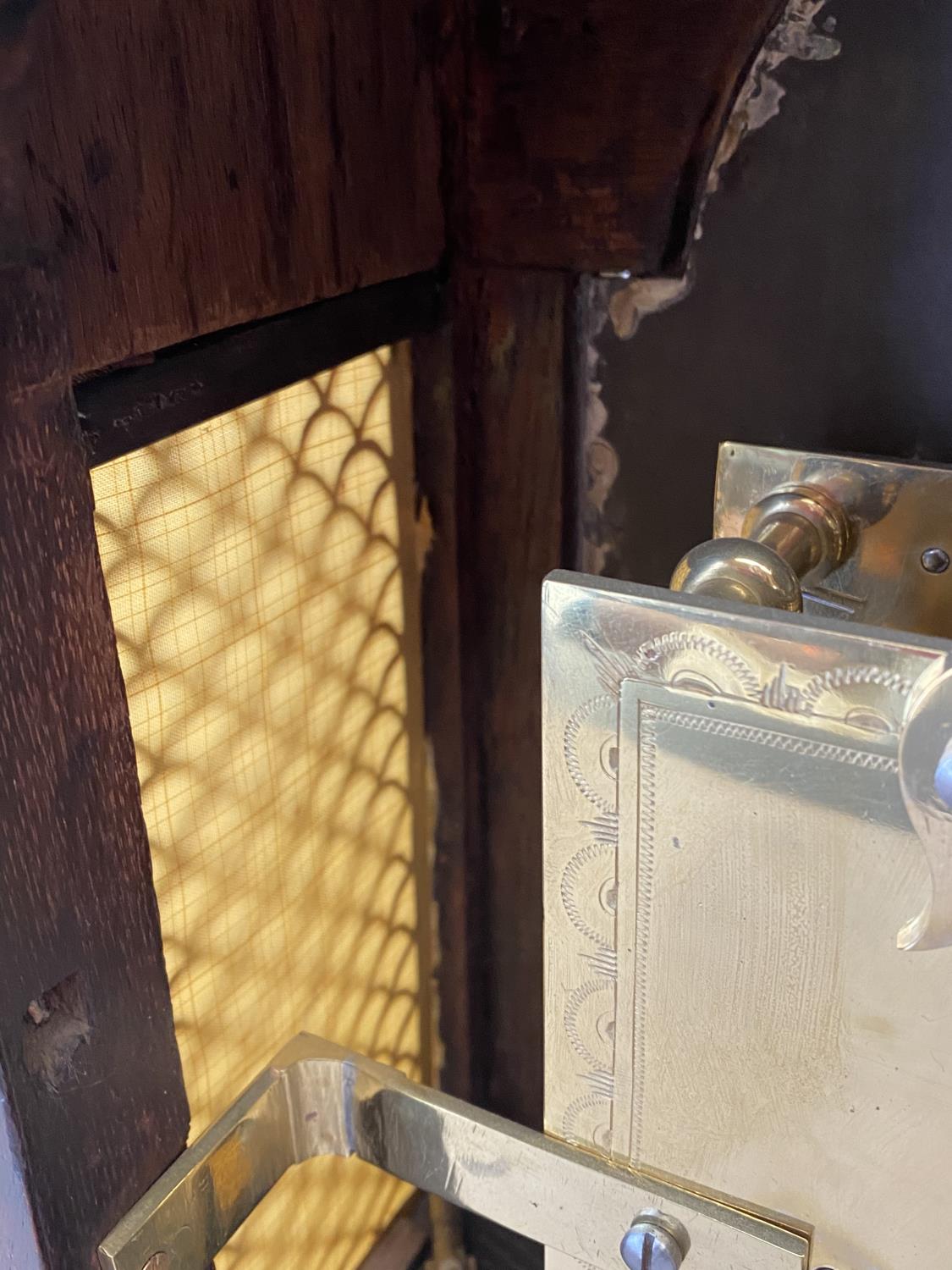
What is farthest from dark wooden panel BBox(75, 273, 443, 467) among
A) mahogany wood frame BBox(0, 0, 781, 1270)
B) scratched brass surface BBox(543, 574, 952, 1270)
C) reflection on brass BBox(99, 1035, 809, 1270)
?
reflection on brass BBox(99, 1035, 809, 1270)

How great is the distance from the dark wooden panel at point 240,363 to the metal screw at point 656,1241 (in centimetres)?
35

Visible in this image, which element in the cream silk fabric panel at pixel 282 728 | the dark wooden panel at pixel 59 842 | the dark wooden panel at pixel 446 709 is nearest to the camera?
the dark wooden panel at pixel 59 842

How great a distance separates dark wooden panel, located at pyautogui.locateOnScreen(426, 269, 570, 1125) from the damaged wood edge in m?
0.01

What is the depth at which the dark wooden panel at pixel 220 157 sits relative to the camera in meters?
0.34

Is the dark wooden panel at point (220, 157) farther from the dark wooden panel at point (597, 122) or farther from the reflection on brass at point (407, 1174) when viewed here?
the reflection on brass at point (407, 1174)

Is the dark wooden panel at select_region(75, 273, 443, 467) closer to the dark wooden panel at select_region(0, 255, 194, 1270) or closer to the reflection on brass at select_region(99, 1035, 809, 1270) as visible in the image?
the dark wooden panel at select_region(0, 255, 194, 1270)

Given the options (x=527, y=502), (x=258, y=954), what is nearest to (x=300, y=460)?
(x=527, y=502)

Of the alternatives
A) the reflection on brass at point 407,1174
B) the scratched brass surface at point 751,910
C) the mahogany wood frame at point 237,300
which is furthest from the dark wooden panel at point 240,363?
the reflection on brass at point 407,1174

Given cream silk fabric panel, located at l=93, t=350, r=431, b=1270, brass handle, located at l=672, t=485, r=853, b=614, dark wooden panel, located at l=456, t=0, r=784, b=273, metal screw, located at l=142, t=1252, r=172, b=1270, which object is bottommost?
metal screw, located at l=142, t=1252, r=172, b=1270

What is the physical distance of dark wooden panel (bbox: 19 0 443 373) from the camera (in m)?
0.34

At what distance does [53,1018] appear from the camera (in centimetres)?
39

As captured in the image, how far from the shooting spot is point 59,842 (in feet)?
1.24

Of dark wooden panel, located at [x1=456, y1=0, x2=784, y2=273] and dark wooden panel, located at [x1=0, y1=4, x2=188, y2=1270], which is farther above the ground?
dark wooden panel, located at [x1=456, y1=0, x2=784, y2=273]

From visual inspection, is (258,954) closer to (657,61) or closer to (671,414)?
(671,414)
